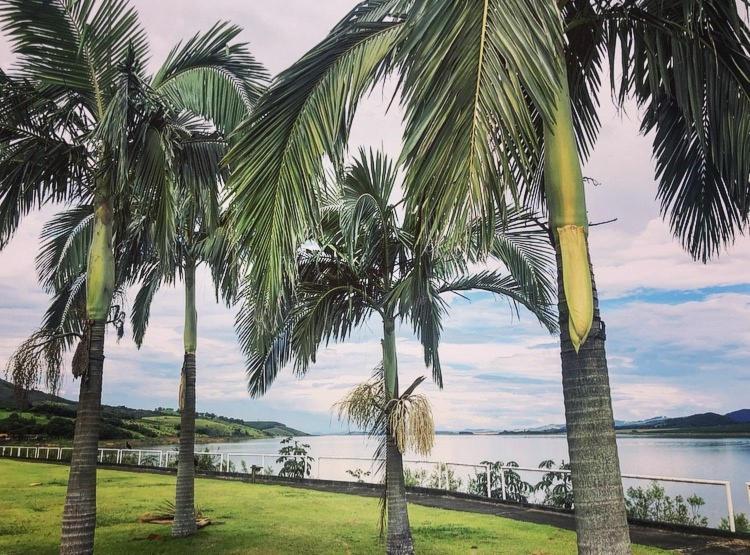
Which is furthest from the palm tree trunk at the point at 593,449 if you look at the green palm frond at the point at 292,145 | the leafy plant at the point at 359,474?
the leafy plant at the point at 359,474

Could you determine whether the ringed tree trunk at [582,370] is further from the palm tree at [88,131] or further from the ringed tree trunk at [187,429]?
the ringed tree trunk at [187,429]

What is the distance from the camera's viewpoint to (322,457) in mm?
16469

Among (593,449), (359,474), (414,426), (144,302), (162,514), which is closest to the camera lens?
(593,449)

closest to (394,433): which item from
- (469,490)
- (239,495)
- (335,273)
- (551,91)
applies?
(335,273)

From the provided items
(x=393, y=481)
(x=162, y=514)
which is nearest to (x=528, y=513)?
(x=393, y=481)

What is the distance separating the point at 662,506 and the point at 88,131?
10017mm

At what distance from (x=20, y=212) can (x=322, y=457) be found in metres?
11.3

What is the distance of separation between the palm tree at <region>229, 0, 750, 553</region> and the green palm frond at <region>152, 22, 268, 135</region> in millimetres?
2583

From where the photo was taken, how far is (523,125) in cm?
246

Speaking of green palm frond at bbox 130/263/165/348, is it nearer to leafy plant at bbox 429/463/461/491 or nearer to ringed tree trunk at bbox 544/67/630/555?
leafy plant at bbox 429/463/461/491

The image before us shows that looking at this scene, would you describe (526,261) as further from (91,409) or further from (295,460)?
(295,460)

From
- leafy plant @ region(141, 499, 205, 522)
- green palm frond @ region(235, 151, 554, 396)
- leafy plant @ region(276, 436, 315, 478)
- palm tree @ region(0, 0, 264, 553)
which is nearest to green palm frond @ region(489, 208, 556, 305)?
green palm frond @ region(235, 151, 554, 396)

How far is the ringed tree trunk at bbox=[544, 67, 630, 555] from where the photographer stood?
274cm

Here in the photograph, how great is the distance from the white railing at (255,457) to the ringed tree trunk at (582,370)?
462 centimetres
